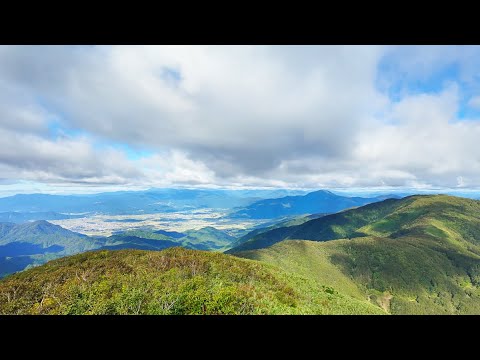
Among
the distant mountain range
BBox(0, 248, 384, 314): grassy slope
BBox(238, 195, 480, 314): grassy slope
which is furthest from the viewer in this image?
BBox(238, 195, 480, 314): grassy slope

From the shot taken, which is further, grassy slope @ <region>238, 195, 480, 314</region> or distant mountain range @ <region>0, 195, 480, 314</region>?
grassy slope @ <region>238, 195, 480, 314</region>

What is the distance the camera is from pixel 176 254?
1831 centimetres

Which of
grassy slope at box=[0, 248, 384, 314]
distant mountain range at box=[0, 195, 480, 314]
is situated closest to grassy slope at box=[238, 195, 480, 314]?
distant mountain range at box=[0, 195, 480, 314]

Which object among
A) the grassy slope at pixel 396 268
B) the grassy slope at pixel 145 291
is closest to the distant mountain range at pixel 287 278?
the grassy slope at pixel 145 291

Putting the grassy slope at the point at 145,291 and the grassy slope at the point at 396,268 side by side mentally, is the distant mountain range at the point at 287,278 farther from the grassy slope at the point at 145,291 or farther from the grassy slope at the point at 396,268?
the grassy slope at the point at 396,268

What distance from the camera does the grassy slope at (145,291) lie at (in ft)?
26.5

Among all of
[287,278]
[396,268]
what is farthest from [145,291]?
[396,268]

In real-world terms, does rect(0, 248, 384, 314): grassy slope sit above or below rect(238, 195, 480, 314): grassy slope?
above

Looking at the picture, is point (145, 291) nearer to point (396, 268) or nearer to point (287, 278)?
point (287, 278)

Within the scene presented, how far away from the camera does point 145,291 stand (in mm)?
9609

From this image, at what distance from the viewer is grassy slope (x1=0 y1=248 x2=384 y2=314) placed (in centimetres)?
809

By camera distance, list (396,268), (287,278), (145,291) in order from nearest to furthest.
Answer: (145,291)
(287,278)
(396,268)

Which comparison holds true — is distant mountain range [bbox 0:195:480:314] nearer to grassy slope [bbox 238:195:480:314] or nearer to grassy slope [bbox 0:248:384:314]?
grassy slope [bbox 0:248:384:314]
